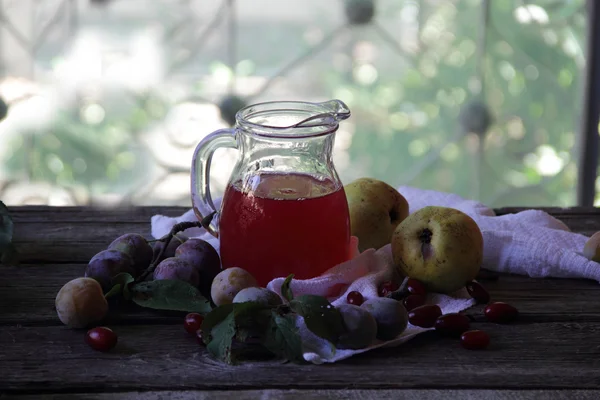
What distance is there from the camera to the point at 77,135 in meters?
2.30

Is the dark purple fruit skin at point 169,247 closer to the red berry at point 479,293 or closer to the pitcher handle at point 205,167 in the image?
the pitcher handle at point 205,167

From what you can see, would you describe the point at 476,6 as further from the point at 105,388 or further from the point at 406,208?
the point at 105,388

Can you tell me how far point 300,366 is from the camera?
872mm

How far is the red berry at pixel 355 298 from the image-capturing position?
39.5 inches

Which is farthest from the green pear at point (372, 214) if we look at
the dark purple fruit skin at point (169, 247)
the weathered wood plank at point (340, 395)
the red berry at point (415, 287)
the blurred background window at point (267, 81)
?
the blurred background window at point (267, 81)

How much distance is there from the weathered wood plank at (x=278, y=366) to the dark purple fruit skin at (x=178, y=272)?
0.28ft

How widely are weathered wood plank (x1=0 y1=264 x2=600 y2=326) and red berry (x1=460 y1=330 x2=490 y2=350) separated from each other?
85 millimetres

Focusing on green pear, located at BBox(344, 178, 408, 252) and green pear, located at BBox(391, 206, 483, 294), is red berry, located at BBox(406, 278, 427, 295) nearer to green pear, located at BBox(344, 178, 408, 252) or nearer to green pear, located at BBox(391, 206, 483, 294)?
green pear, located at BBox(391, 206, 483, 294)

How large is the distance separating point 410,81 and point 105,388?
5.46ft

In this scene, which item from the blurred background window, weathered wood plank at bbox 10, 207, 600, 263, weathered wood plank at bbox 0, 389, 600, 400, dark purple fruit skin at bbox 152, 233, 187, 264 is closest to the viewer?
weathered wood plank at bbox 0, 389, 600, 400

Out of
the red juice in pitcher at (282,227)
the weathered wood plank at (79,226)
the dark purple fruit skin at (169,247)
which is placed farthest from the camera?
the weathered wood plank at (79,226)

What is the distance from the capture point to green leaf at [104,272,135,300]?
102cm

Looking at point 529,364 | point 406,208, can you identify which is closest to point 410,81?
point 406,208

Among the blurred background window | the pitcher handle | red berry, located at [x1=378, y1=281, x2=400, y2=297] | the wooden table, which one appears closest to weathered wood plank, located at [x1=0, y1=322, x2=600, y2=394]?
the wooden table
